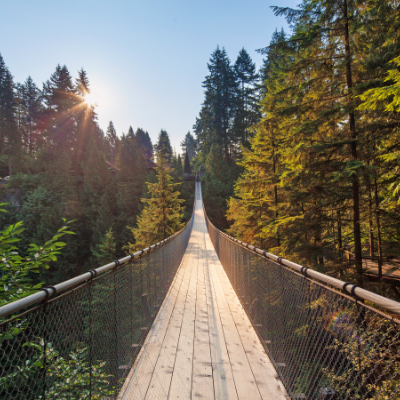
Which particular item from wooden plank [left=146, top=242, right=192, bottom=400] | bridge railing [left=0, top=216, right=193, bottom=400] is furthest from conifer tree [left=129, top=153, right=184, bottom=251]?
bridge railing [left=0, top=216, right=193, bottom=400]

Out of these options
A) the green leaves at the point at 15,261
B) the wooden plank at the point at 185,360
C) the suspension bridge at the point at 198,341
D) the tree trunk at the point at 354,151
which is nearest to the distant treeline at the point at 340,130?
the tree trunk at the point at 354,151

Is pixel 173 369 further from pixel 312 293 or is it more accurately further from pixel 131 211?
pixel 131 211

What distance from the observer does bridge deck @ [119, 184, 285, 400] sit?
2.25 meters

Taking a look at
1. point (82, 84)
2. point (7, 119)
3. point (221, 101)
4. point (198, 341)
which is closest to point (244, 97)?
point (221, 101)

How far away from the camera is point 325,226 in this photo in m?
6.29

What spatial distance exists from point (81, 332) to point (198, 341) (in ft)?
5.63

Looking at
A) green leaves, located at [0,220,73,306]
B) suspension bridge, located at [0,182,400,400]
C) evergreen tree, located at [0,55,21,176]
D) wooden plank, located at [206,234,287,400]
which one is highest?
evergreen tree, located at [0,55,21,176]

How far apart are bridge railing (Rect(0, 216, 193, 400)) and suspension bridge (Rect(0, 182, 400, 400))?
0.04 ft

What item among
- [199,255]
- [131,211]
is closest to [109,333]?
[199,255]

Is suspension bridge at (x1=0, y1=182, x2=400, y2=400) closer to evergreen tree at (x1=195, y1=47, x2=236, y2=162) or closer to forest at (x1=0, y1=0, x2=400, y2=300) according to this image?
forest at (x1=0, y1=0, x2=400, y2=300)

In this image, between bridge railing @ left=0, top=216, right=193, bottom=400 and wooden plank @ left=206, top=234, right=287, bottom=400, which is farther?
wooden plank @ left=206, top=234, right=287, bottom=400

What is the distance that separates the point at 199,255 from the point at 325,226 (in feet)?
18.0

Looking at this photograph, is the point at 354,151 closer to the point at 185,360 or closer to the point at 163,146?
the point at 185,360

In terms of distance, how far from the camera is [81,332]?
81.8 inches
